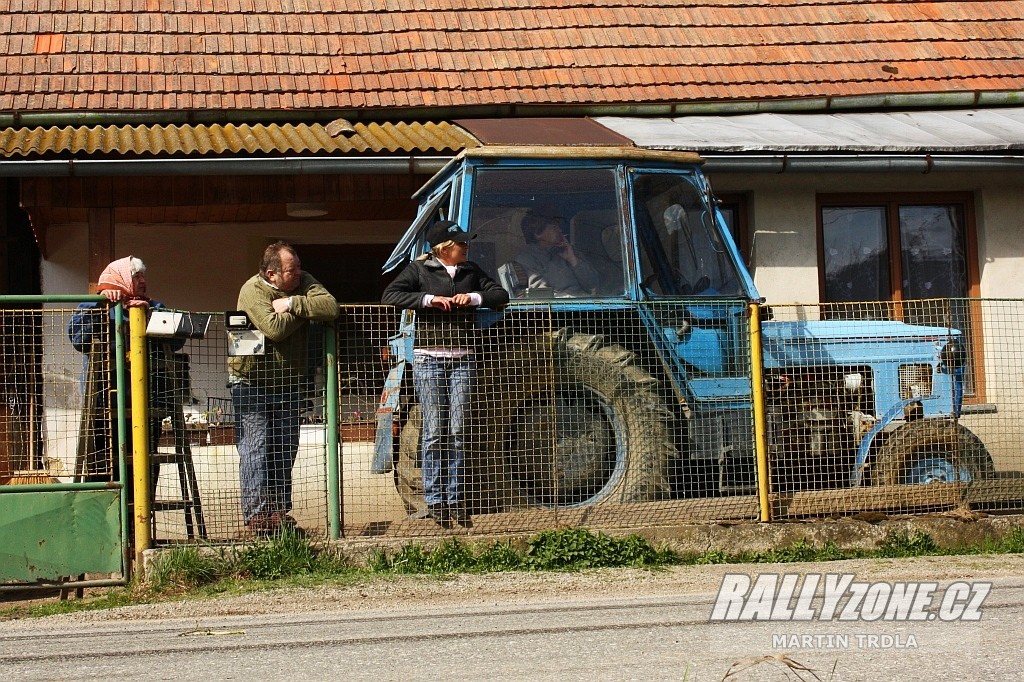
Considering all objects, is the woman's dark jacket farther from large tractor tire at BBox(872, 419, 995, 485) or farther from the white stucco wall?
the white stucco wall

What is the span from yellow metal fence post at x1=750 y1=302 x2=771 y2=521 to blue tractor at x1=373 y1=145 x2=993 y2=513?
51mm

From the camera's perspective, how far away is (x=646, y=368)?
720 cm

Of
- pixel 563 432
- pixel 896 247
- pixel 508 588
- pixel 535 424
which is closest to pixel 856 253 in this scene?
pixel 896 247

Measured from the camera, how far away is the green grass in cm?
643

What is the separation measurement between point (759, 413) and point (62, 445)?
13.1 ft

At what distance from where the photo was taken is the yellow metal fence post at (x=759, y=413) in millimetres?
7195

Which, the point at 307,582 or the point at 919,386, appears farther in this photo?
the point at 919,386

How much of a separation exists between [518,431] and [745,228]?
5077 mm

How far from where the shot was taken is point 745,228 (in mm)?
11266

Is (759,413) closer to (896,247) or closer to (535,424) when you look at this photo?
(535,424)

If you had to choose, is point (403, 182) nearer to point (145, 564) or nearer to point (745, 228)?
point (745, 228)

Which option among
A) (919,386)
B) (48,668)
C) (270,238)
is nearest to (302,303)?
(48,668)

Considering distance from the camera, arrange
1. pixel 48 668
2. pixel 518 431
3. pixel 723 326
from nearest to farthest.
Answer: pixel 48 668 < pixel 518 431 < pixel 723 326

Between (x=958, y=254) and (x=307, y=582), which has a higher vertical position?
(x=958, y=254)
